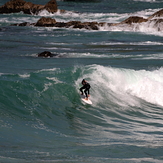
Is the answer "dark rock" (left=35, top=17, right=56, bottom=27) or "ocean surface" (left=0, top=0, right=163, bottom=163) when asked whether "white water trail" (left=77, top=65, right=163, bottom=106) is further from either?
"dark rock" (left=35, top=17, right=56, bottom=27)

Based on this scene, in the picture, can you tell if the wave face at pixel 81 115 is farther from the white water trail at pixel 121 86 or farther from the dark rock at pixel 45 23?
the dark rock at pixel 45 23

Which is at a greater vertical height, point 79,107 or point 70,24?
point 70,24

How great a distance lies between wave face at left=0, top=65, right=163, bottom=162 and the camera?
32.4 ft

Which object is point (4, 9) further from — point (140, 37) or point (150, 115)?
point (150, 115)

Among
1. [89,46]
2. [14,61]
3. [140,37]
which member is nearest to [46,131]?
[14,61]

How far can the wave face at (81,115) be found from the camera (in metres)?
9.88

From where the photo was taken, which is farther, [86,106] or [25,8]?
[25,8]

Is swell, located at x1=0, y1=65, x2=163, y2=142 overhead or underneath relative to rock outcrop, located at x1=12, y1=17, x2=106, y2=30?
underneath

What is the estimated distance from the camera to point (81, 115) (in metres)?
14.0

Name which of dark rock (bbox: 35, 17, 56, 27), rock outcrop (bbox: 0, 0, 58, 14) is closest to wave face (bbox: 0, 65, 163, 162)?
dark rock (bbox: 35, 17, 56, 27)

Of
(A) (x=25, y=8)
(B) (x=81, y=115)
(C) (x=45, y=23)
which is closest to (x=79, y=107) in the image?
(B) (x=81, y=115)

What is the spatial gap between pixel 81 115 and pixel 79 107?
832mm

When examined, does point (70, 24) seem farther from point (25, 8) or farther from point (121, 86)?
point (121, 86)

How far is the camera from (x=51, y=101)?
14867 millimetres
